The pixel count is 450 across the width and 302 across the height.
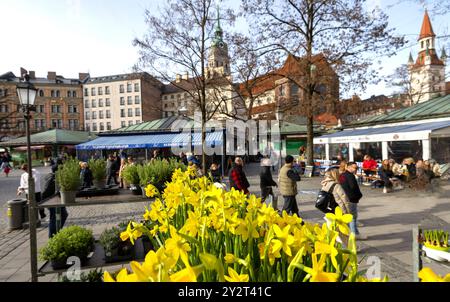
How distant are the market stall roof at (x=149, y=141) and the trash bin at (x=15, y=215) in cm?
1171

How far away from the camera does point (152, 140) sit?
859 inches

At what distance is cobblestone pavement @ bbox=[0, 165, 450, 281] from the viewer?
4.72 meters

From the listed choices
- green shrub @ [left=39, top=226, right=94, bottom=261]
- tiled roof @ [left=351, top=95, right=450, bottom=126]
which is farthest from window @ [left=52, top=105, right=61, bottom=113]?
green shrub @ [left=39, top=226, right=94, bottom=261]

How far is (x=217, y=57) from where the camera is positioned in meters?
14.2

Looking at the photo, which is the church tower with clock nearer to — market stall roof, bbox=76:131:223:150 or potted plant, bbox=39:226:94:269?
market stall roof, bbox=76:131:223:150

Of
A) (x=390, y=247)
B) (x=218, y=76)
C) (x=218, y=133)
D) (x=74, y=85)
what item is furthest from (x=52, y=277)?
(x=74, y=85)

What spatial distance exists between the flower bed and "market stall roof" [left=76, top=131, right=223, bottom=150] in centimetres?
1688

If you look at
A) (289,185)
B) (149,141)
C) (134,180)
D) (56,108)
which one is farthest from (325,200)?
(56,108)

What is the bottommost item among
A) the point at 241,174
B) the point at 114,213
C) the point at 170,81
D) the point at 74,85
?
the point at 114,213

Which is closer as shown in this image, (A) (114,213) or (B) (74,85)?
(A) (114,213)

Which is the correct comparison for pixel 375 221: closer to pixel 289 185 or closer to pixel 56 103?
pixel 289 185

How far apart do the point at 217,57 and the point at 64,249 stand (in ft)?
40.1
